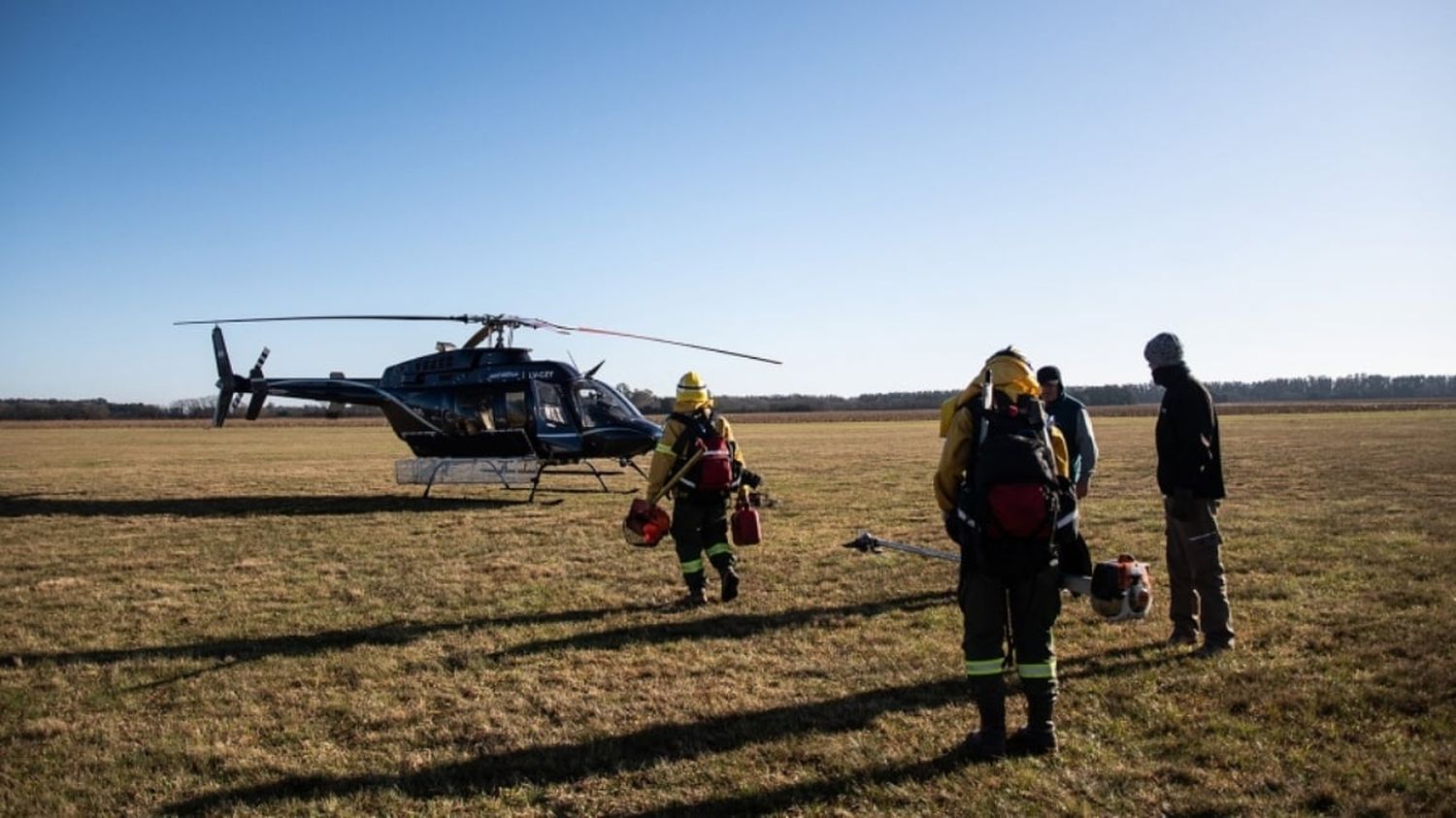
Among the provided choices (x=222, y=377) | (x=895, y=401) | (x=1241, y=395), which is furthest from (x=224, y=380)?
(x=1241, y=395)

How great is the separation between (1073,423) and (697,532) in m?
3.35

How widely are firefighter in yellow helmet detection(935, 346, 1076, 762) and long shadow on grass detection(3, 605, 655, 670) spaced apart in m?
3.87

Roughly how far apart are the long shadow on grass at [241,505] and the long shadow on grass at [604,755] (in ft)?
36.0

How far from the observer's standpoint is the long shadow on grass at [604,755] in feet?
13.9

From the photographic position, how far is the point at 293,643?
268 inches

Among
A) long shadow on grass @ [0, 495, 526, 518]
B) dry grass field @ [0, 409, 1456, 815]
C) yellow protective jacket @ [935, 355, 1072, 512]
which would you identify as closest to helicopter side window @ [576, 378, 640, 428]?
long shadow on grass @ [0, 495, 526, 518]

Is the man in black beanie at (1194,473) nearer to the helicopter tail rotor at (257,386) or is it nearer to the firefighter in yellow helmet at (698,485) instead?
the firefighter in yellow helmet at (698,485)

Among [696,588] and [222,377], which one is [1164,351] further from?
[222,377]

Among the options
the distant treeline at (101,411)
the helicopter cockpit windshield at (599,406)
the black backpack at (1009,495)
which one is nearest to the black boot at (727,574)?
the black backpack at (1009,495)

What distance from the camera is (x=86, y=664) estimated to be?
634cm

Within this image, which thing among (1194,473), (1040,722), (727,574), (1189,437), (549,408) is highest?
(549,408)

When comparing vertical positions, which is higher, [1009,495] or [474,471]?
[1009,495]

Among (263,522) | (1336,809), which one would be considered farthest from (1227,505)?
(263,522)

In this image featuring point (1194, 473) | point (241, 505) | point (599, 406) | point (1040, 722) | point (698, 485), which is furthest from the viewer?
point (241, 505)
